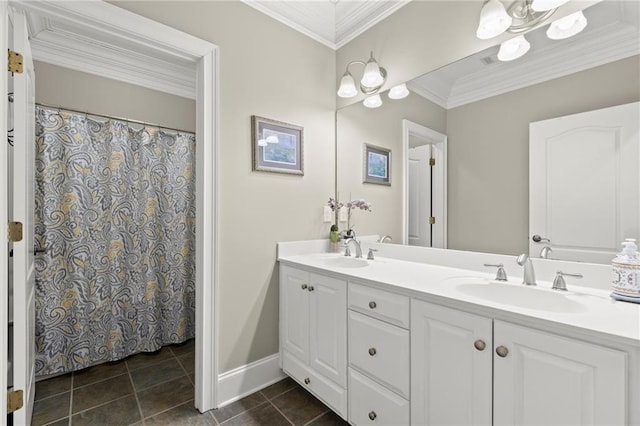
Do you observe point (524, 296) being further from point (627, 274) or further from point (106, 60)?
point (106, 60)

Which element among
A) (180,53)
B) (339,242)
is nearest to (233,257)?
(339,242)

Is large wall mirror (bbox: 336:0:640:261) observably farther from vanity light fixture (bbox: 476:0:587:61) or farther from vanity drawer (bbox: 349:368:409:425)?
vanity drawer (bbox: 349:368:409:425)

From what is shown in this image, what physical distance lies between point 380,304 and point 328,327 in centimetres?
42

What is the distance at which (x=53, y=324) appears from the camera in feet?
6.90

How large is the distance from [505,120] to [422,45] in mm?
714

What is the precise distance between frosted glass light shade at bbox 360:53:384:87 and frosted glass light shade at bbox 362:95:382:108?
0.10 meters

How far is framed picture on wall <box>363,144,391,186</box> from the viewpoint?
2150 mm

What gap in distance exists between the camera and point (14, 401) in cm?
134

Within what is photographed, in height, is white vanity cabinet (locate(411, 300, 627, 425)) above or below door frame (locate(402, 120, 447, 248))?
below

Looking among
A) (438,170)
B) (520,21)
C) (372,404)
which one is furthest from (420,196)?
(372,404)

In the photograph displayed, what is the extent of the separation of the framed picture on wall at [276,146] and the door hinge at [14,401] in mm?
1553

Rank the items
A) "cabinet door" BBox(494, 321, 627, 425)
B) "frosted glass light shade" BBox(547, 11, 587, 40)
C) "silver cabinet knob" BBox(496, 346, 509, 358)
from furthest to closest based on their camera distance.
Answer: "frosted glass light shade" BBox(547, 11, 587, 40), "silver cabinet knob" BBox(496, 346, 509, 358), "cabinet door" BBox(494, 321, 627, 425)

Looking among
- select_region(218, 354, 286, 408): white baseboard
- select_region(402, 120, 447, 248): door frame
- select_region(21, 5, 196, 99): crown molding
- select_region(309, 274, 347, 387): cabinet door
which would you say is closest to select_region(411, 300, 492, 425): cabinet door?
select_region(309, 274, 347, 387): cabinet door

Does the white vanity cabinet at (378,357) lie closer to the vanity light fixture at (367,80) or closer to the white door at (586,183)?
the white door at (586,183)
